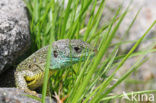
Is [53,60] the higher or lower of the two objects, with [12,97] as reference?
higher

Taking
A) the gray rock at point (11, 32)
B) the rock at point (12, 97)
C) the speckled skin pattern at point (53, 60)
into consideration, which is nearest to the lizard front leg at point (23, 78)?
the speckled skin pattern at point (53, 60)

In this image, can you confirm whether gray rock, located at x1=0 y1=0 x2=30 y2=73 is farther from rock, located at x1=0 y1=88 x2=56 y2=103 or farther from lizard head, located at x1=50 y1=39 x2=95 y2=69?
rock, located at x1=0 y1=88 x2=56 y2=103

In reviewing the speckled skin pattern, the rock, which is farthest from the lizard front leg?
the rock

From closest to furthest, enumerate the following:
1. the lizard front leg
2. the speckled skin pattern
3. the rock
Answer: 1. the rock
2. the lizard front leg
3. the speckled skin pattern

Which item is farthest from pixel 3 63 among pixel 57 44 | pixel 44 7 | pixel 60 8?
pixel 60 8

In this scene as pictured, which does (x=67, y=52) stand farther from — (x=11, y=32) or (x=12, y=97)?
(x=12, y=97)

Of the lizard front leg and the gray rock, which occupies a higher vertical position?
the gray rock

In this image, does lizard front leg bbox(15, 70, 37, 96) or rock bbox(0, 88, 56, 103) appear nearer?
rock bbox(0, 88, 56, 103)

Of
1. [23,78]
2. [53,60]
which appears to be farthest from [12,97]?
[53,60]
